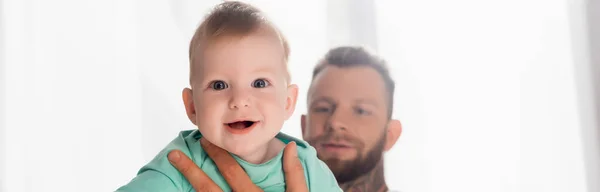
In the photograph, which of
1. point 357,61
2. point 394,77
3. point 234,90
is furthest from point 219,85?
point 394,77

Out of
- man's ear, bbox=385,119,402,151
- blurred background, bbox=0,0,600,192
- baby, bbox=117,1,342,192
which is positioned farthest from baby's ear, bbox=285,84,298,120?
blurred background, bbox=0,0,600,192

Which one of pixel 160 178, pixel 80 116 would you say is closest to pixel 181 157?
pixel 160 178

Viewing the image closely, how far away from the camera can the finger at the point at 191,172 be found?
0.93m

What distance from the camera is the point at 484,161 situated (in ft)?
7.91

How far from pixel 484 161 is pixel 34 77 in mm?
1573

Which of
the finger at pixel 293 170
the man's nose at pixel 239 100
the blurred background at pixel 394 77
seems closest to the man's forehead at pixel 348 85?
the blurred background at pixel 394 77

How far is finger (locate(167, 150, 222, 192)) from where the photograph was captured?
3.05ft

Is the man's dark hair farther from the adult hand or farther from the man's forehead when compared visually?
the adult hand

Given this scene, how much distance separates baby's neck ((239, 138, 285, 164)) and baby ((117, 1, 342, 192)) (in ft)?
0.05

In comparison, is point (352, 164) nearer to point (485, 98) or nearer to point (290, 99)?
point (290, 99)

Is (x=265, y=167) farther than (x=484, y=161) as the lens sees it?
No

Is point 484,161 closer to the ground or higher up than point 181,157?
closer to the ground

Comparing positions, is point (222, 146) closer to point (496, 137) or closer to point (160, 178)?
point (160, 178)

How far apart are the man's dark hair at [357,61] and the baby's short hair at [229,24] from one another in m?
0.82
